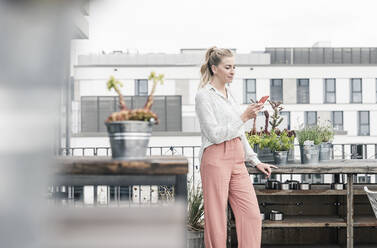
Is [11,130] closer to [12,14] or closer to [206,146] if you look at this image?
[12,14]

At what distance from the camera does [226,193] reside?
3.15m

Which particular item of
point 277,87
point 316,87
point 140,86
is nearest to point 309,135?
point 140,86

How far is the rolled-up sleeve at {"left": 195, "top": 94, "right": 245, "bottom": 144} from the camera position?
9.90ft

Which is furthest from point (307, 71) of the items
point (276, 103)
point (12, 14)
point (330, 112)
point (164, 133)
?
point (12, 14)

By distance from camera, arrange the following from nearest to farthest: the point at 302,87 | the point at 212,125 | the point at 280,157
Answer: the point at 212,125 → the point at 280,157 → the point at 302,87

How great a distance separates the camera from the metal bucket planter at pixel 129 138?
6.91ft

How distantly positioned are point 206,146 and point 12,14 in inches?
71.2

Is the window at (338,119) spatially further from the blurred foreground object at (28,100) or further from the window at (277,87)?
the blurred foreground object at (28,100)

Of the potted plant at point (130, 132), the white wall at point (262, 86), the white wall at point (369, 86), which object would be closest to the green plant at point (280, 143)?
the potted plant at point (130, 132)

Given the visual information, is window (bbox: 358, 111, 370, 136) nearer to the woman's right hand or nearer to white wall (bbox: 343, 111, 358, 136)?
white wall (bbox: 343, 111, 358, 136)

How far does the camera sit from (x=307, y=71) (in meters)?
43.2

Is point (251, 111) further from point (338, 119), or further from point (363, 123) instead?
point (363, 123)

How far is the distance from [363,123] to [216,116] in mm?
42477

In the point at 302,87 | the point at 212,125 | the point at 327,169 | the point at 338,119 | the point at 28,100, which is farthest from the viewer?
the point at 338,119
